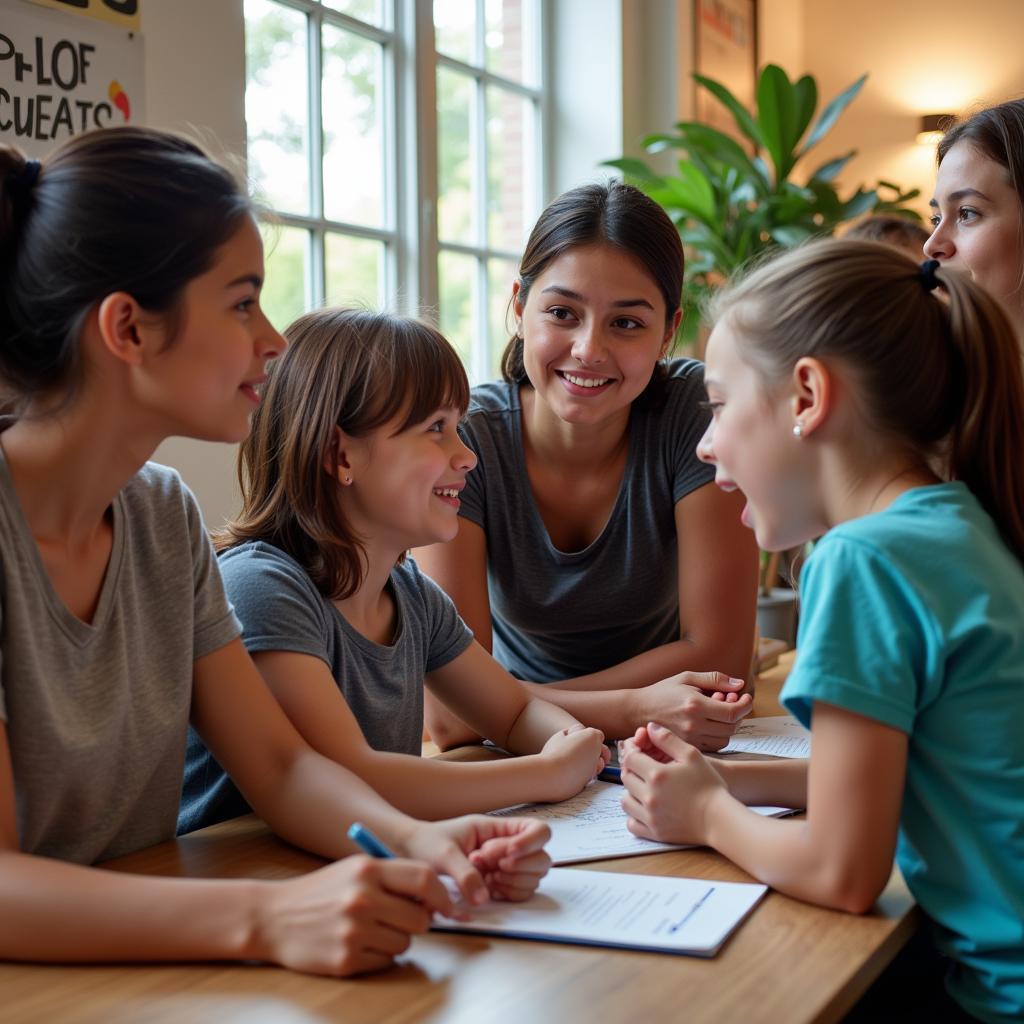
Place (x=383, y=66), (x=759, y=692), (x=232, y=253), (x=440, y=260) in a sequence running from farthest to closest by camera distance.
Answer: (x=440, y=260), (x=383, y=66), (x=759, y=692), (x=232, y=253)

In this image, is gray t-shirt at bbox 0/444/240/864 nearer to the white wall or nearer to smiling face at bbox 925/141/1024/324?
smiling face at bbox 925/141/1024/324

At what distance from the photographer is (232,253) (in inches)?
Result: 44.0

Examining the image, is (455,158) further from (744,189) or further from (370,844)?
(370,844)

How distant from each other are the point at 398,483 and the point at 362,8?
210 centimetres

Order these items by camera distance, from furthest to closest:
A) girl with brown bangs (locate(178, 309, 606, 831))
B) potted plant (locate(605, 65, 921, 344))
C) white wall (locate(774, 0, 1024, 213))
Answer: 1. white wall (locate(774, 0, 1024, 213))
2. potted plant (locate(605, 65, 921, 344))
3. girl with brown bangs (locate(178, 309, 606, 831))

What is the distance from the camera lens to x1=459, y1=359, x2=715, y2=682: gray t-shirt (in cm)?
187

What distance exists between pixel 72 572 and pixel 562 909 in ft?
1.68

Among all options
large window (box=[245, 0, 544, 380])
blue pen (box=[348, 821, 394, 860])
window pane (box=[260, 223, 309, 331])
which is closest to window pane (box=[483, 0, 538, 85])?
large window (box=[245, 0, 544, 380])

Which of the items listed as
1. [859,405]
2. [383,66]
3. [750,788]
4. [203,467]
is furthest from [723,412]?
[383,66]

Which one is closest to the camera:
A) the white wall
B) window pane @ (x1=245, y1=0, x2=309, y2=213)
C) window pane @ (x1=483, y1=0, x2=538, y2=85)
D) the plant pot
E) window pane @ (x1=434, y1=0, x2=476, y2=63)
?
window pane @ (x1=245, y1=0, x2=309, y2=213)

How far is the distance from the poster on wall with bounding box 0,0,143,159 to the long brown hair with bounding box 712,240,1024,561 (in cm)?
125

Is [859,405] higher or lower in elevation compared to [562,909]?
higher

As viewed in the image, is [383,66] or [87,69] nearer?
[87,69]

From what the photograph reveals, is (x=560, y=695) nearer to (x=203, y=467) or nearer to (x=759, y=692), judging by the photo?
(x=759, y=692)
